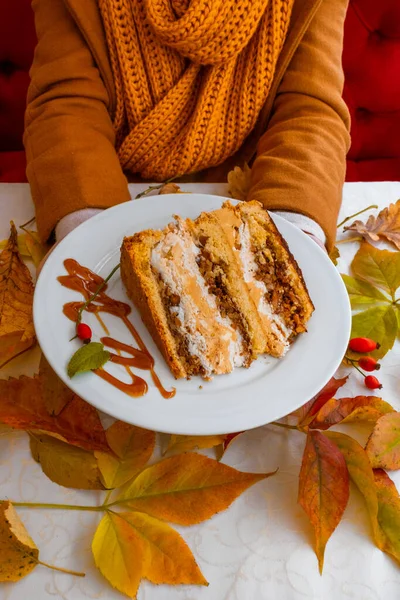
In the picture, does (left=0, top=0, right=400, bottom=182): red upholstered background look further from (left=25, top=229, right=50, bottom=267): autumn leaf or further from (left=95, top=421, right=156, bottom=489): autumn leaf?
(left=95, top=421, right=156, bottom=489): autumn leaf

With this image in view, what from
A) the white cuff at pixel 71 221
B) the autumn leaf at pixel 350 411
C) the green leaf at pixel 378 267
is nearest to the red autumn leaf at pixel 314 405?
the autumn leaf at pixel 350 411

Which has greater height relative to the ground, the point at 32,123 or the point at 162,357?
the point at 32,123

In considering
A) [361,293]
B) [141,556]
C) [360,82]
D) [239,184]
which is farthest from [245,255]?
[360,82]

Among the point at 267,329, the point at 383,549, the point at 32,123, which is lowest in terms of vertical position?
the point at 383,549

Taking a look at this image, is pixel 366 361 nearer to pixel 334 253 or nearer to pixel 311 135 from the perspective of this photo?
pixel 334 253

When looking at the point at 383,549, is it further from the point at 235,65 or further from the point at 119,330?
the point at 235,65

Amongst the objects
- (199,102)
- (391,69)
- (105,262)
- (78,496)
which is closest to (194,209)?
(105,262)
